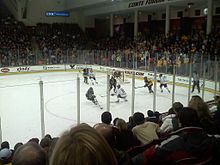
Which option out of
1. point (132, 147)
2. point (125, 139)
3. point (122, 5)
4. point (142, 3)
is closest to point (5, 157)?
point (125, 139)

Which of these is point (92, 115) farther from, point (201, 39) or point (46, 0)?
point (46, 0)

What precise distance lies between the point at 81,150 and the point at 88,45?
84.1ft

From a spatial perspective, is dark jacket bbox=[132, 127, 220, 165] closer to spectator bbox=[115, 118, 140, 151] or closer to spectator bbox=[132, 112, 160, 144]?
spectator bbox=[115, 118, 140, 151]

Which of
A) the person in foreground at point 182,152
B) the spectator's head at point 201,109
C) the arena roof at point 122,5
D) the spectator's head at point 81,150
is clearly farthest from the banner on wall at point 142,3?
the spectator's head at point 81,150

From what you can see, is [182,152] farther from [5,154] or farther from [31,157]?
[5,154]

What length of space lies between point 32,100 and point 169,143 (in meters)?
8.59

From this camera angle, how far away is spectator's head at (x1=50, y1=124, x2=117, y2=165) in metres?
0.98

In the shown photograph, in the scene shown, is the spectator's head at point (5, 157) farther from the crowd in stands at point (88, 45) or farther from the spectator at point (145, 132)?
the crowd in stands at point (88, 45)

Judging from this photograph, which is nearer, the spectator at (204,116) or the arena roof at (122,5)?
the spectator at (204,116)

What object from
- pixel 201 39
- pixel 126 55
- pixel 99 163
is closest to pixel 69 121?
pixel 99 163

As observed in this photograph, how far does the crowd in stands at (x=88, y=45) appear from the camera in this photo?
1482 cm

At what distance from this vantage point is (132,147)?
2.58 metres

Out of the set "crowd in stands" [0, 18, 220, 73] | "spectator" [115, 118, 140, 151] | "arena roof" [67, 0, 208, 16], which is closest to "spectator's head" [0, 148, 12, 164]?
"spectator" [115, 118, 140, 151]

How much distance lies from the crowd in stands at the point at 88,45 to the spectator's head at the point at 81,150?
11040mm
